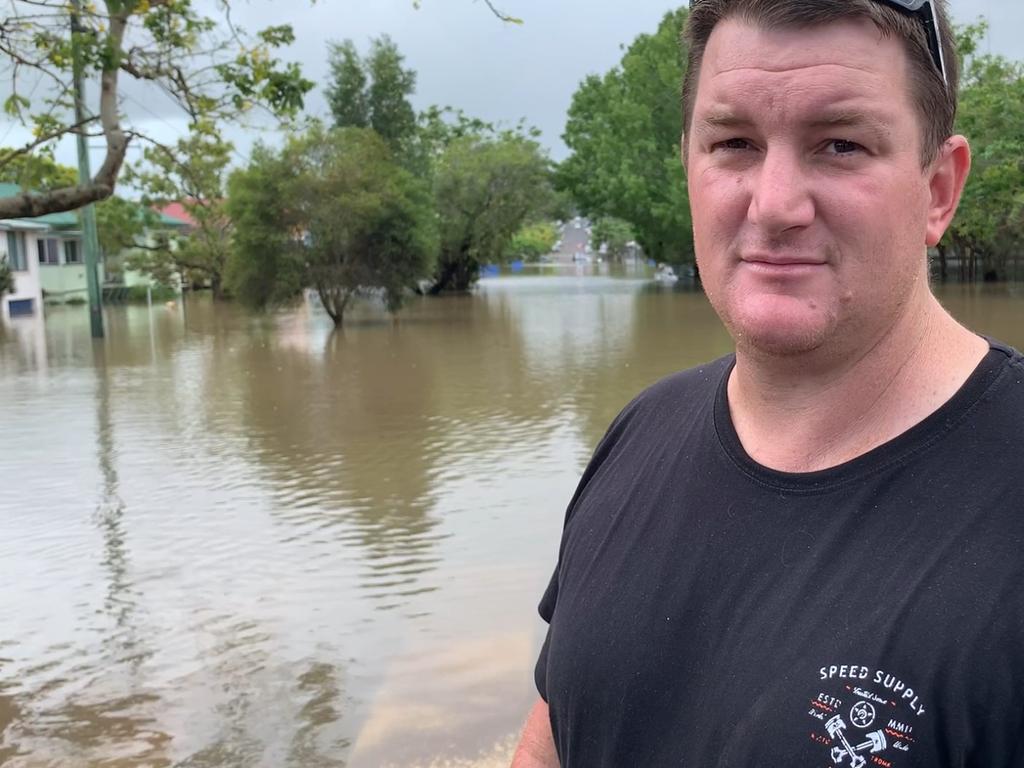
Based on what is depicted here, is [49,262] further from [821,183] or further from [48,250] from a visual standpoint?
[821,183]

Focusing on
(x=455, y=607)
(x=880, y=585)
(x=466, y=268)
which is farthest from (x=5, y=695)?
(x=466, y=268)

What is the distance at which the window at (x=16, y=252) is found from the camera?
110 ft

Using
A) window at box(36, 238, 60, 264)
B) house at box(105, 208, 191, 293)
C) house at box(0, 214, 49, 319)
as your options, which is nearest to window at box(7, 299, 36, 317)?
house at box(0, 214, 49, 319)

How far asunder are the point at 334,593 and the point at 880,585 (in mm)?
5171

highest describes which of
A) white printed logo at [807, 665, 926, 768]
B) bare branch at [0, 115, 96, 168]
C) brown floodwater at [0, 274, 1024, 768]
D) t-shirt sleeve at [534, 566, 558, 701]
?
bare branch at [0, 115, 96, 168]

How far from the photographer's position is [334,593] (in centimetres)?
603

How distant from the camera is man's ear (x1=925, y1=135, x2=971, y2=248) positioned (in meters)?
1.38

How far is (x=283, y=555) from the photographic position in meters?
6.72

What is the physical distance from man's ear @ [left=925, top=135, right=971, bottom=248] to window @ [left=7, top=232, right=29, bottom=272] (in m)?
36.4

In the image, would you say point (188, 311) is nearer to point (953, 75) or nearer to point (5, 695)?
point (5, 695)

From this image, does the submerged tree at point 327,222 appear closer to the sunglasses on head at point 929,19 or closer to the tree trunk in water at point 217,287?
the tree trunk in water at point 217,287

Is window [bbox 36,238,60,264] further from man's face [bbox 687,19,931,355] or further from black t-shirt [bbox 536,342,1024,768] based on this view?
man's face [bbox 687,19,931,355]

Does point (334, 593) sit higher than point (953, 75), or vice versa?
point (953, 75)

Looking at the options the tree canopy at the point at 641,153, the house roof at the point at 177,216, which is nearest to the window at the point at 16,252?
the house roof at the point at 177,216
